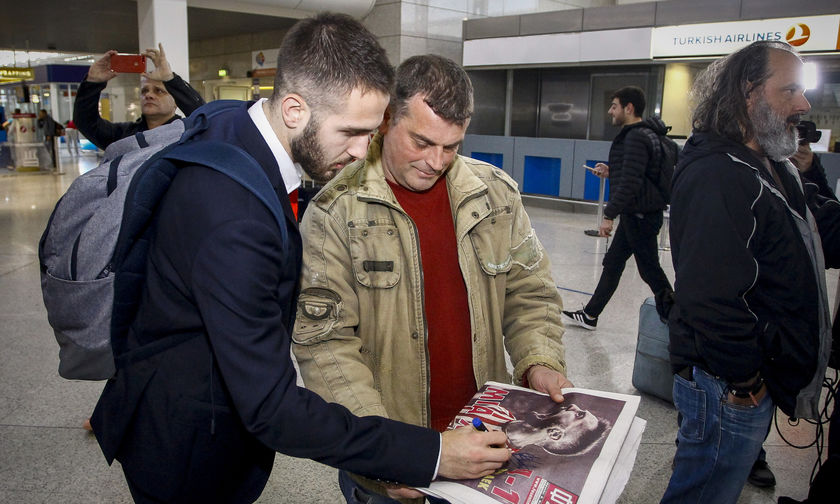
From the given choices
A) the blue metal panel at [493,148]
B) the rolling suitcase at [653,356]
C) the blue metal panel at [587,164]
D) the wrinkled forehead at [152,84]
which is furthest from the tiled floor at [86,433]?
the blue metal panel at [493,148]

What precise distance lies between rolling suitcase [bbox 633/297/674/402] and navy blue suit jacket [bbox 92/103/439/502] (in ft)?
9.05

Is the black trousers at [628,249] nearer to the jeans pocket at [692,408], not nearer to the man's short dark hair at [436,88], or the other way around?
the jeans pocket at [692,408]

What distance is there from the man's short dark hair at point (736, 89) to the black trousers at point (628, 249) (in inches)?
111

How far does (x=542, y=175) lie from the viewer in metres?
11.9

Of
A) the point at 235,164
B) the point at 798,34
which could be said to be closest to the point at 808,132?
the point at 235,164

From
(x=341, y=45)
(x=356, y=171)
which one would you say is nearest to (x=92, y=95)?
(x=356, y=171)

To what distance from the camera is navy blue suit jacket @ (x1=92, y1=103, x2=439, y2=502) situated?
3.33 ft

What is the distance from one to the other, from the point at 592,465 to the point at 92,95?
11.3ft

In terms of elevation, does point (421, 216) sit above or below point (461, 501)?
above

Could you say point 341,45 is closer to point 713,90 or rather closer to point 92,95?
point 713,90

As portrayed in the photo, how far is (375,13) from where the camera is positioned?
12.0 m

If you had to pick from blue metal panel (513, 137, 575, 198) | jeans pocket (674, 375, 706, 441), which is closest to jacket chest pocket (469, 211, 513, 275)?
jeans pocket (674, 375, 706, 441)

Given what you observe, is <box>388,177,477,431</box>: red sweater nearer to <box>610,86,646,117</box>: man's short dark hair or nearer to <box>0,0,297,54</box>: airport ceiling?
<box>610,86,646,117</box>: man's short dark hair

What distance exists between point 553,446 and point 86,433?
287 cm
